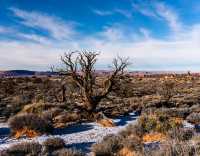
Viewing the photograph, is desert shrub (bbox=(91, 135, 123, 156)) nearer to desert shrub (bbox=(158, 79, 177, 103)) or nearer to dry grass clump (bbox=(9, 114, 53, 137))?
dry grass clump (bbox=(9, 114, 53, 137))

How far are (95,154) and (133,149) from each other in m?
1.25

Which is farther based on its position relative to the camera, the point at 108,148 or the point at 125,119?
the point at 125,119

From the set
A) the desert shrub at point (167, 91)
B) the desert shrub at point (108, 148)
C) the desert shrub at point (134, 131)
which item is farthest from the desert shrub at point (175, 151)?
the desert shrub at point (167, 91)

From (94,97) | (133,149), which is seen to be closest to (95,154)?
(133,149)

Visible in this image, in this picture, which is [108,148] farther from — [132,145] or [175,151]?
[175,151]

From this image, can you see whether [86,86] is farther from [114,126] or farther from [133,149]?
[133,149]

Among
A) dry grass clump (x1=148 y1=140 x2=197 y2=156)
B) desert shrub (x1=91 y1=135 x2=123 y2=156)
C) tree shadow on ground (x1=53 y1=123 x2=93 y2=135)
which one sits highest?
dry grass clump (x1=148 y1=140 x2=197 y2=156)

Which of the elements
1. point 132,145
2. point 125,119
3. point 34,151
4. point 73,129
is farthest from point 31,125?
point 132,145

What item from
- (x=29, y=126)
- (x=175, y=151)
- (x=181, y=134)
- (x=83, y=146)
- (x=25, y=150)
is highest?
(x=175, y=151)

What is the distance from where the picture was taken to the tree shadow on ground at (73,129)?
57.9 feet

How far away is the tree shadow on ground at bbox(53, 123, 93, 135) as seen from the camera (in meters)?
17.6

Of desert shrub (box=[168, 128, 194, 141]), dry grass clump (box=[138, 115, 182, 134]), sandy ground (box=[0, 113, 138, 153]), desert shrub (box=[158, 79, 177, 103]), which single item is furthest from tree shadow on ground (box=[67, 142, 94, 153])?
desert shrub (box=[158, 79, 177, 103])

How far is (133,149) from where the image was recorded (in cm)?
1148

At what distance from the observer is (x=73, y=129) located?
60.5ft
